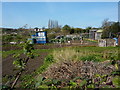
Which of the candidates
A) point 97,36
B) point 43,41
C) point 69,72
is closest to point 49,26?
point 97,36

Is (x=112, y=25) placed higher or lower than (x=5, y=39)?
higher

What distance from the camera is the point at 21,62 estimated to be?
189cm

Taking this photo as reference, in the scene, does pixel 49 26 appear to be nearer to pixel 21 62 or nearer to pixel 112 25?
pixel 112 25

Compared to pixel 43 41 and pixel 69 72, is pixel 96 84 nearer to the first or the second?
pixel 69 72

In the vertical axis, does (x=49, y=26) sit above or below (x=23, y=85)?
above

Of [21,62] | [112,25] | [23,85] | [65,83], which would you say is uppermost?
[112,25]

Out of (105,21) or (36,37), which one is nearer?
(36,37)

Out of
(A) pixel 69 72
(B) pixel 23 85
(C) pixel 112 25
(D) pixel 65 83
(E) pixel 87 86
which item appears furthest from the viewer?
(C) pixel 112 25

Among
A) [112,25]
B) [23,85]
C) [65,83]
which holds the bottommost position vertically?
[23,85]

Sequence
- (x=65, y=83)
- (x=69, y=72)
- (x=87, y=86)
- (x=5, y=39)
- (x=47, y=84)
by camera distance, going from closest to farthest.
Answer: (x=87, y=86)
(x=47, y=84)
(x=65, y=83)
(x=69, y=72)
(x=5, y=39)

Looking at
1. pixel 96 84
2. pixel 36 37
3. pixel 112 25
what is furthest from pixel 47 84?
pixel 112 25

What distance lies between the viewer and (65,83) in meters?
2.94

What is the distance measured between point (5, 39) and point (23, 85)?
1558cm

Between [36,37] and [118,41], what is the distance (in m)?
9.89
